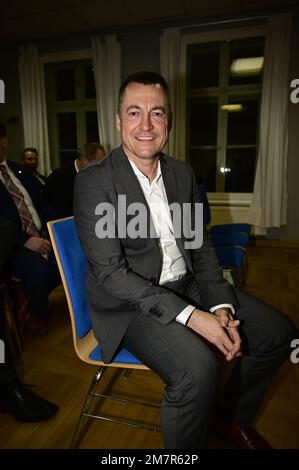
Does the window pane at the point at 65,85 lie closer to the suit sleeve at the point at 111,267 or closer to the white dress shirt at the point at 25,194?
the white dress shirt at the point at 25,194

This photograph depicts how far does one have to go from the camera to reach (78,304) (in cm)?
113

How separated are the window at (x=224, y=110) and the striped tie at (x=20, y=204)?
283 centimetres

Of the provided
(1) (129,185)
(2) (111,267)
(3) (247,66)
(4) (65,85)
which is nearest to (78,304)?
(2) (111,267)

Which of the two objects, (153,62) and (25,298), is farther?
(153,62)

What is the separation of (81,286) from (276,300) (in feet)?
6.57

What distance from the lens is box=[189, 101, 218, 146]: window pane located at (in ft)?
15.5

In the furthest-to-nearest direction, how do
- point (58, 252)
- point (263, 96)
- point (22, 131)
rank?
point (22, 131) < point (263, 96) < point (58, 252)

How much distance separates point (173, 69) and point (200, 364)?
457cm

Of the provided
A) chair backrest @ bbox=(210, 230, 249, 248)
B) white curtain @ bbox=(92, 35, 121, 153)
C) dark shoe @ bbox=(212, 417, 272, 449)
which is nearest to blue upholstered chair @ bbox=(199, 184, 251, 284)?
chair backrest @ bbox=(210, 230, 249, 248)

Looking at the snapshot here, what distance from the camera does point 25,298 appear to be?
2023mm

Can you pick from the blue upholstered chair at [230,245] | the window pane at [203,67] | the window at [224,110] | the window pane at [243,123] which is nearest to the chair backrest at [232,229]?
the blue upholstered chair at [230,245]

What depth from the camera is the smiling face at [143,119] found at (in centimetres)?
112
